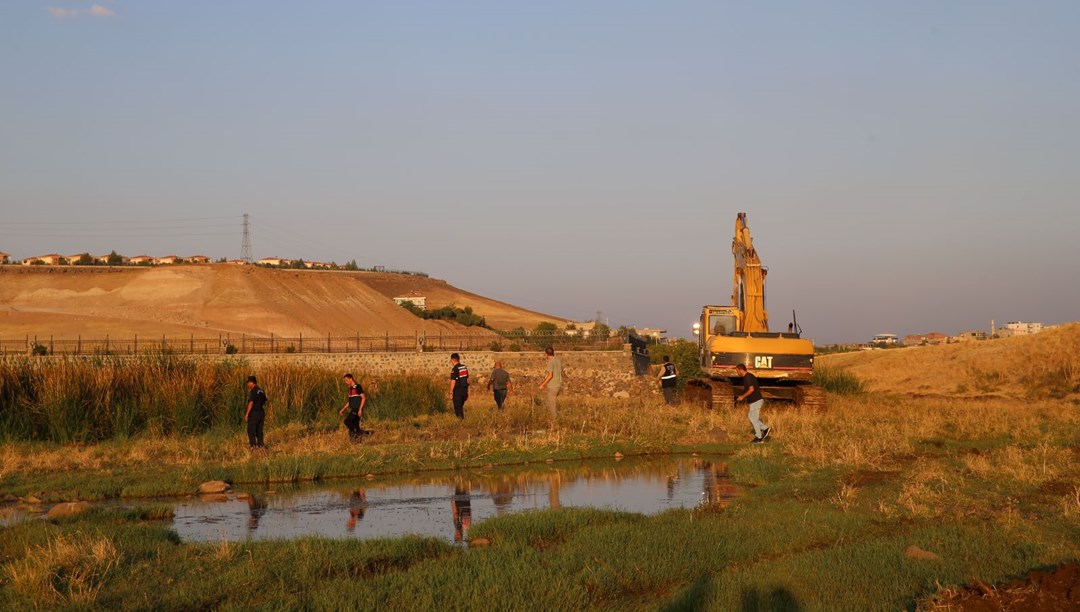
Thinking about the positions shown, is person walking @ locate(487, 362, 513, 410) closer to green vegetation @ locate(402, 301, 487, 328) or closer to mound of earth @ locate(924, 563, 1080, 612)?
mound of earth @ locate(924, 563, 1080, 612)

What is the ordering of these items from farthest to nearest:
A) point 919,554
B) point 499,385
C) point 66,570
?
Answer: point 499,385, point 919,554, point 66,570

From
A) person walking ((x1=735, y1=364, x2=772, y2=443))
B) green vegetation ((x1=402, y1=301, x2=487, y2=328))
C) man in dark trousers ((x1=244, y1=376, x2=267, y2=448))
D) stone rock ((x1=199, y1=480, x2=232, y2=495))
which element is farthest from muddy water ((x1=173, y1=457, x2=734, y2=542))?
green vegetation ((x1=402, y1=301, x2=487, y2=328))

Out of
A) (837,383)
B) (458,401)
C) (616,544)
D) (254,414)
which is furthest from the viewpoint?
(837,383)

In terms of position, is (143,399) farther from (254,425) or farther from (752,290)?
(752,290)

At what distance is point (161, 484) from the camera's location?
15.9m

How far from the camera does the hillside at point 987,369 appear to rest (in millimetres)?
39688

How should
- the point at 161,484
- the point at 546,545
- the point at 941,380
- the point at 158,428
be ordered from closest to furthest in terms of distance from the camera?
the point at 546,545 < the point at 161,484 < the point at 158,428 < the point at 941,380

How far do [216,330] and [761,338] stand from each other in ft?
205

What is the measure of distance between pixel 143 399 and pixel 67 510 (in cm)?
Answer: 1072

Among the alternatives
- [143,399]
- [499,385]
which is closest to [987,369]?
[499,385]

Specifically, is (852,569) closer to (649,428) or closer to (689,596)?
(689,596)

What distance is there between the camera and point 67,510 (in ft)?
43.4

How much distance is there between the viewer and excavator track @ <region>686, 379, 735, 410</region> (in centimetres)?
3055

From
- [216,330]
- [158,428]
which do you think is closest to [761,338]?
[158,428]
